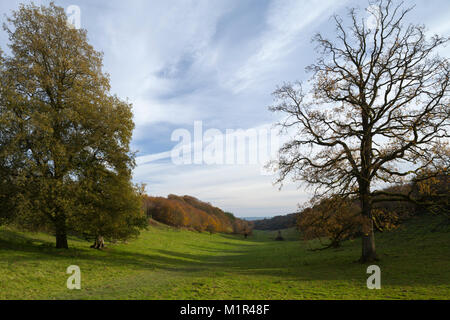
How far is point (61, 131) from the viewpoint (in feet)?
61.9

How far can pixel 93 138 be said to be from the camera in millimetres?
18562

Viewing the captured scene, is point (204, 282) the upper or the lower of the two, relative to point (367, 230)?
lower

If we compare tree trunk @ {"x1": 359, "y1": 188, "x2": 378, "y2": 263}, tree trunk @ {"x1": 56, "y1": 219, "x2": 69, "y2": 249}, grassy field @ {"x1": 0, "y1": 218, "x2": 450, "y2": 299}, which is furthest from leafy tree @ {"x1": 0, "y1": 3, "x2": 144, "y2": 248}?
tree trunk @ {"x1": 359, "y1": 188, "x2": 378, "y2": 263}

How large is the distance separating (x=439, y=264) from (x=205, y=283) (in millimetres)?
13538

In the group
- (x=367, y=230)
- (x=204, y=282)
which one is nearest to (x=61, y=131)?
(x=204, y=282)

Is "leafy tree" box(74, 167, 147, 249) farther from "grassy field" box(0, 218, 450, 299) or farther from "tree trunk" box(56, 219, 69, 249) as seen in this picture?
"grassy field" box(0, 218, 450, 299)

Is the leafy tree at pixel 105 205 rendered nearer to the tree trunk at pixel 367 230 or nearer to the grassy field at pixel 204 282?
the grassy field at pixel 204 282

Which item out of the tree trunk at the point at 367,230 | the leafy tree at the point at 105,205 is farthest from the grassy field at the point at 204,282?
the leafy tree at the point at 105,205

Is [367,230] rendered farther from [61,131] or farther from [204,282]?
[61,131]

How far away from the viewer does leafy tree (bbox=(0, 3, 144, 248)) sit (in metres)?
17.0
